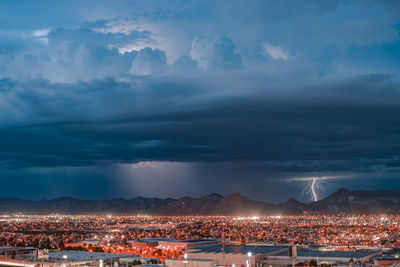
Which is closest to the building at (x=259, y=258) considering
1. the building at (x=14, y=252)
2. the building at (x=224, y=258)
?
the building at (x=224, y=258)

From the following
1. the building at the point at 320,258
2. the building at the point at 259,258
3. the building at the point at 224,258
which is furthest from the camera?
the building at the point at 320,258

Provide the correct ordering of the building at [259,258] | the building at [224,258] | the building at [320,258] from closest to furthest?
1. the building at [224,258]
2. the building at [259,258]
3. the building at [320,258]

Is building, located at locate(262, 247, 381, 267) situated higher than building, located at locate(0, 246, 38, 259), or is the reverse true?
building, located at locate(0, 246, 38, 259)

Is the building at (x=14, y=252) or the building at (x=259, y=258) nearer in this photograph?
the building at (x=259, y=258)

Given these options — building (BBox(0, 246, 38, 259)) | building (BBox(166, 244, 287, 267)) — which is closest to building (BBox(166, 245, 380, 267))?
building (BBox(166, 244, 287, 267))

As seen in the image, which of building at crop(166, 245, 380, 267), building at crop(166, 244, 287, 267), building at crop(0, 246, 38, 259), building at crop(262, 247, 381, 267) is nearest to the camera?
building at crop(166, 244, 287, 267)

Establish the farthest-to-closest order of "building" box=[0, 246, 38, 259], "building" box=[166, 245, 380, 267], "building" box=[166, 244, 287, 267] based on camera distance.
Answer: "building" box=[0, 246, 38, 259] < "building" box=[166, 245, 380, 267] < "building" box=[166, 244, 287, 267]

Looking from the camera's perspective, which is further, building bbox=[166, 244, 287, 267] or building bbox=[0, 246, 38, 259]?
building bbox=[0, 246, 38, 259]

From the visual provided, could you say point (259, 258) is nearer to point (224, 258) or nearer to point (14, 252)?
point (224, 258)

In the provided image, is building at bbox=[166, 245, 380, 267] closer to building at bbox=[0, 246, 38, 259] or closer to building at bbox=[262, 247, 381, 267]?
building at bbox=[262, 247, 381, 267]

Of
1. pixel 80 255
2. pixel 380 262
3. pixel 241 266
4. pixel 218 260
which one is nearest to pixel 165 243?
pixel 80 255

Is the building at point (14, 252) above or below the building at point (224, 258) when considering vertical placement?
above

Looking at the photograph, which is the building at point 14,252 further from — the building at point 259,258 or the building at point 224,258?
the building at point 224,258
